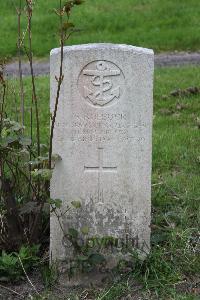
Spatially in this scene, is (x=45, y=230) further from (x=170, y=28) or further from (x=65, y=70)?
(x=170, y=28)

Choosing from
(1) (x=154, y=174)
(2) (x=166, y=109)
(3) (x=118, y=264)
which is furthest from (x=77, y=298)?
(2) (x=166, y=109)

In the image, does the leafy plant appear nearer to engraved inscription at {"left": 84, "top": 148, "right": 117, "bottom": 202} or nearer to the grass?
the grass

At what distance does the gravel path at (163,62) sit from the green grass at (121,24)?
1.49ft

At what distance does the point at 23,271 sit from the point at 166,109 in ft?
13.4

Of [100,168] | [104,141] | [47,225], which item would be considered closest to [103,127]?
[104,141]

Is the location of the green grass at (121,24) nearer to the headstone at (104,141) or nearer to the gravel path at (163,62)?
the gravel path at (163,62)

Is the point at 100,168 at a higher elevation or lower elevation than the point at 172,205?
higher

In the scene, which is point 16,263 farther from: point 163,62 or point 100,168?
point 163,62

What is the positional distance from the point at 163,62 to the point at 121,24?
2.73 m

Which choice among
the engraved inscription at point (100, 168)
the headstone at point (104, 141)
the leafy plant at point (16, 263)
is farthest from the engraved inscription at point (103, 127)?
the leafy plant at point (16, 263)

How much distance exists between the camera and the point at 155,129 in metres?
7.46

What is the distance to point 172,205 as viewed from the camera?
5.41m

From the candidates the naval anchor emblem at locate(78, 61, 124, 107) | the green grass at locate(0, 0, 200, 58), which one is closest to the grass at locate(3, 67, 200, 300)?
the naval anchor emblem at locate(78, 61, 124, 107)

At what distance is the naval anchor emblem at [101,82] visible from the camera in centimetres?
422
